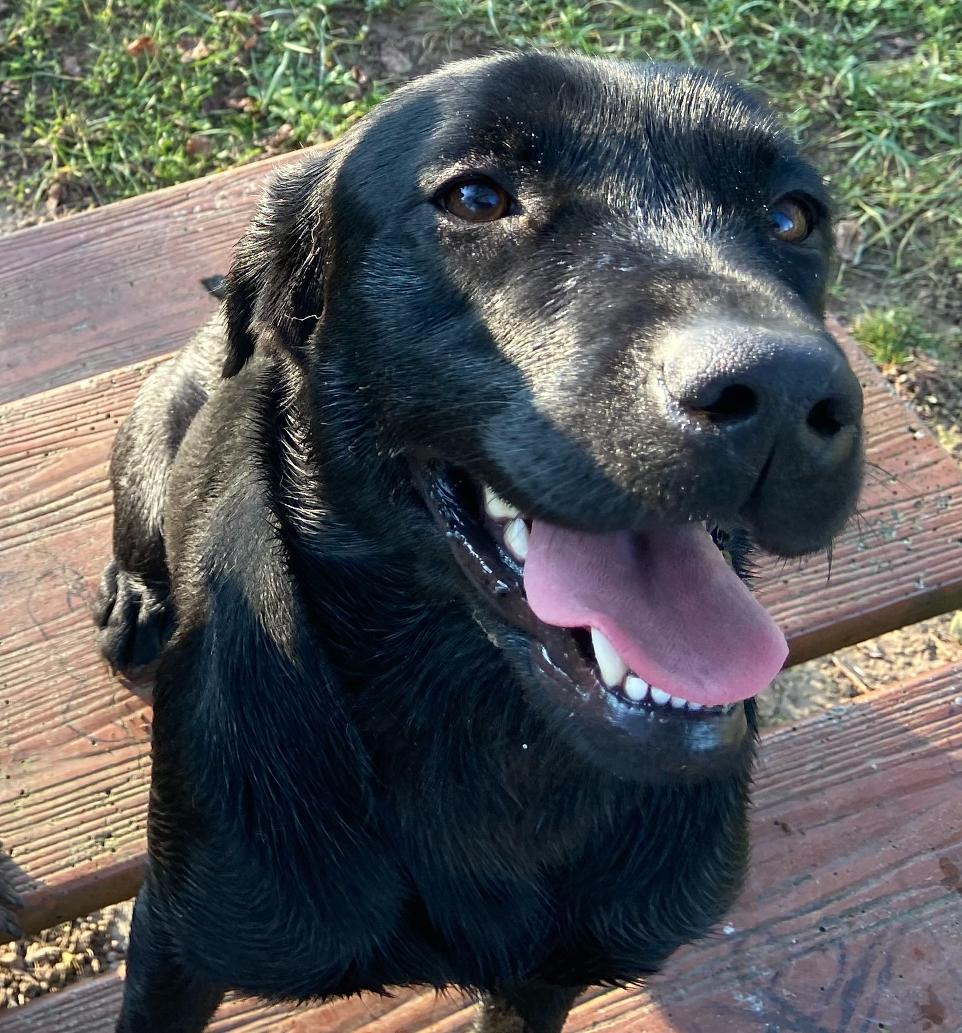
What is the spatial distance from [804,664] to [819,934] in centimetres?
115

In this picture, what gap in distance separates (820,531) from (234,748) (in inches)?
38.1

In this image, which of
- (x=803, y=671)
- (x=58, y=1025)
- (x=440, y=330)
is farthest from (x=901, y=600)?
(x=58, y=1025)

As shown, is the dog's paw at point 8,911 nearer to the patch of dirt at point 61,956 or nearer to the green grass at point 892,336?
the patch of dirt at point 61,956

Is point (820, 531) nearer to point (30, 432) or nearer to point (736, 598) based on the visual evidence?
point (736, 598)

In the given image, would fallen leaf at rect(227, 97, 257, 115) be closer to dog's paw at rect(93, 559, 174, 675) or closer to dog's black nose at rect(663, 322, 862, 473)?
dog's paw at rect(93, 559, 174, 675)

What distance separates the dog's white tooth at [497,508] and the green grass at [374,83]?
292 cm

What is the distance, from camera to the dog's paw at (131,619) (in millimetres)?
2570

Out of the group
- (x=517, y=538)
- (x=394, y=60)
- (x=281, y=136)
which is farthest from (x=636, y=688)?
(x=394, y=60)

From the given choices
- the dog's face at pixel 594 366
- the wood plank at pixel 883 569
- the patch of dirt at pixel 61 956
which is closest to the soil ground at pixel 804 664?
the patch of dirt at pixel 61 956

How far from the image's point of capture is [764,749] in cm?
250

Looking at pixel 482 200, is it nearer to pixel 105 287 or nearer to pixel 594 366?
pixel 594 366

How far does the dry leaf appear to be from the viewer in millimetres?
4574

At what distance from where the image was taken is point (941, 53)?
459 centimetres

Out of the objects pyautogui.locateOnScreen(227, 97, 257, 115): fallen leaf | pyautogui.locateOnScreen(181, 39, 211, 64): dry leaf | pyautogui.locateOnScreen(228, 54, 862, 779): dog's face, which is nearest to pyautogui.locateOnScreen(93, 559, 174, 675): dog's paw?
pyautogui.locateOnScreen(228, 54, 862, 779): dog's face
